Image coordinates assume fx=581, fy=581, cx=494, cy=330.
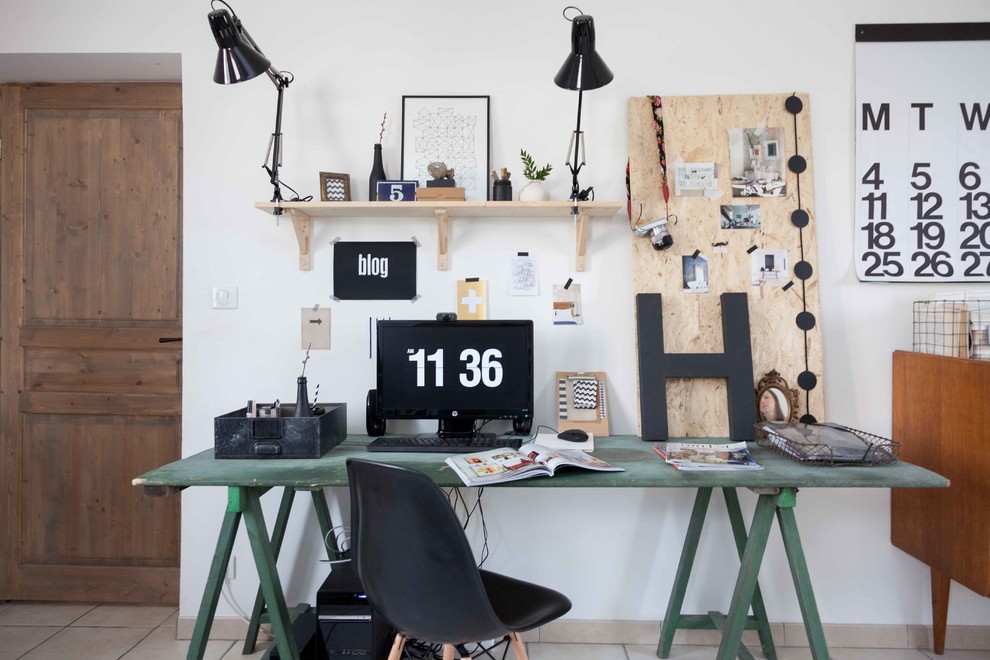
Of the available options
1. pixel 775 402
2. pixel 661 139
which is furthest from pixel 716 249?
pixel 775 402

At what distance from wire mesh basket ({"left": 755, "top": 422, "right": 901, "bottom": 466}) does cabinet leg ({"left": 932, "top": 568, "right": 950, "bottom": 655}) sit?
680mm

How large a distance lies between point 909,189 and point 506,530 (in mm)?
2071

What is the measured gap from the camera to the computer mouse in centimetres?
204

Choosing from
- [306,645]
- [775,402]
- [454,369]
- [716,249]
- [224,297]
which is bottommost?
[306,645]

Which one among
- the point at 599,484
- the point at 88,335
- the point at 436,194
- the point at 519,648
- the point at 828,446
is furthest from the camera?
the point at 88,335

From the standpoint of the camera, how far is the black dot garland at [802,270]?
87.8 inches

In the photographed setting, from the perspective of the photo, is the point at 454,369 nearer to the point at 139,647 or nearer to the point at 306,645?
the point at 306,645

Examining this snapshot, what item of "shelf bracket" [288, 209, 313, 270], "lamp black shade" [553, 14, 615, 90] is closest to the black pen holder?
"lamp black shade" [553, 14, 615, 90]

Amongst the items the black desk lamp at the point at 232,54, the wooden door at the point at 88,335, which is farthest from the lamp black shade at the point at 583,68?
the wooden door at the point at 88,335

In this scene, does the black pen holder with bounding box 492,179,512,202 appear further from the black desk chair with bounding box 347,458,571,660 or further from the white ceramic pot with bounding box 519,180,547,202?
the black desk chair with bounding box 347,458,571,660

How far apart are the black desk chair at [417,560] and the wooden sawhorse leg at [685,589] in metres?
0.94

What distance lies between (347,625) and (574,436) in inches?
38.5

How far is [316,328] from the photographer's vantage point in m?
2.33

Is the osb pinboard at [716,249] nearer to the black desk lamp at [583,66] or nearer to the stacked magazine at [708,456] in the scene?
the stacked magazine at [708,456]
